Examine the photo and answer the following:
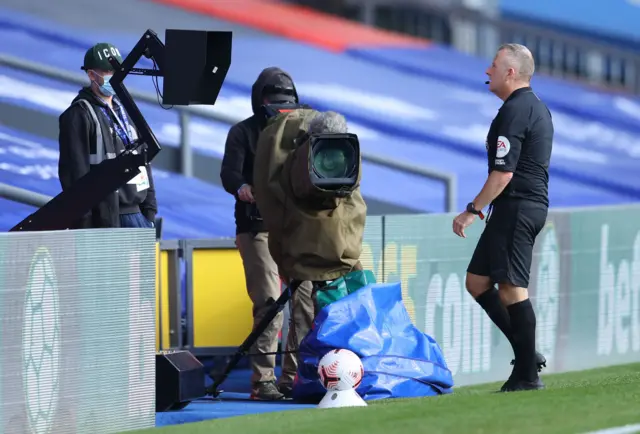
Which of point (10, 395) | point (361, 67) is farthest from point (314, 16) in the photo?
point (10, 395)

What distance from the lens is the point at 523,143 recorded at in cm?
827

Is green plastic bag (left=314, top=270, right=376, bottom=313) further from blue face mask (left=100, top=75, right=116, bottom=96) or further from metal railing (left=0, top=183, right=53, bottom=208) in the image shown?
metal railing (left=0, top=183, right=53, bottom=208)

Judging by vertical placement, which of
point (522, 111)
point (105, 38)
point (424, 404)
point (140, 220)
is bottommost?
point (424, 404)

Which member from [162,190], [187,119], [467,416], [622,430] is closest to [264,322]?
[467,416]

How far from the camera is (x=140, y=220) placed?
8.80 m

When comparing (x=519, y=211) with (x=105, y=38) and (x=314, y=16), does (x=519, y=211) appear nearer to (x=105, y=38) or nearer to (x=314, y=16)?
(x=105, y=38)

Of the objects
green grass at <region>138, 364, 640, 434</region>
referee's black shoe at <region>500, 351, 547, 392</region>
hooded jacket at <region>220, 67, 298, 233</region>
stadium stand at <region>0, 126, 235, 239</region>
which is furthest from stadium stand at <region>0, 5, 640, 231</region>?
green grass at <region>138, 364, 640, 434</region>

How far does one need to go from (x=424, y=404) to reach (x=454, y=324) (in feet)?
7.41

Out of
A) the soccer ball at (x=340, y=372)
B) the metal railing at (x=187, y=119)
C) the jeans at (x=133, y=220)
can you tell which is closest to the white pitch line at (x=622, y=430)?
the soccer ball at (x=340, y=372)

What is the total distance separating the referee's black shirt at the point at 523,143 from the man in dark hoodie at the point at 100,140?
1934mm

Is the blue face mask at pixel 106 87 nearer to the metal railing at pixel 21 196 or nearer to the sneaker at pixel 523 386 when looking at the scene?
the metal railing at pixel 21 196

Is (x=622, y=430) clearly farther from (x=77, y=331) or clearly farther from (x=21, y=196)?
(x=21, y=196)

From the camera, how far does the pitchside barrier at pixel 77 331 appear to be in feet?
23.5

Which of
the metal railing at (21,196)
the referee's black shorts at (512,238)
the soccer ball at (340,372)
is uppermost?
the metal railing at (21,196)
